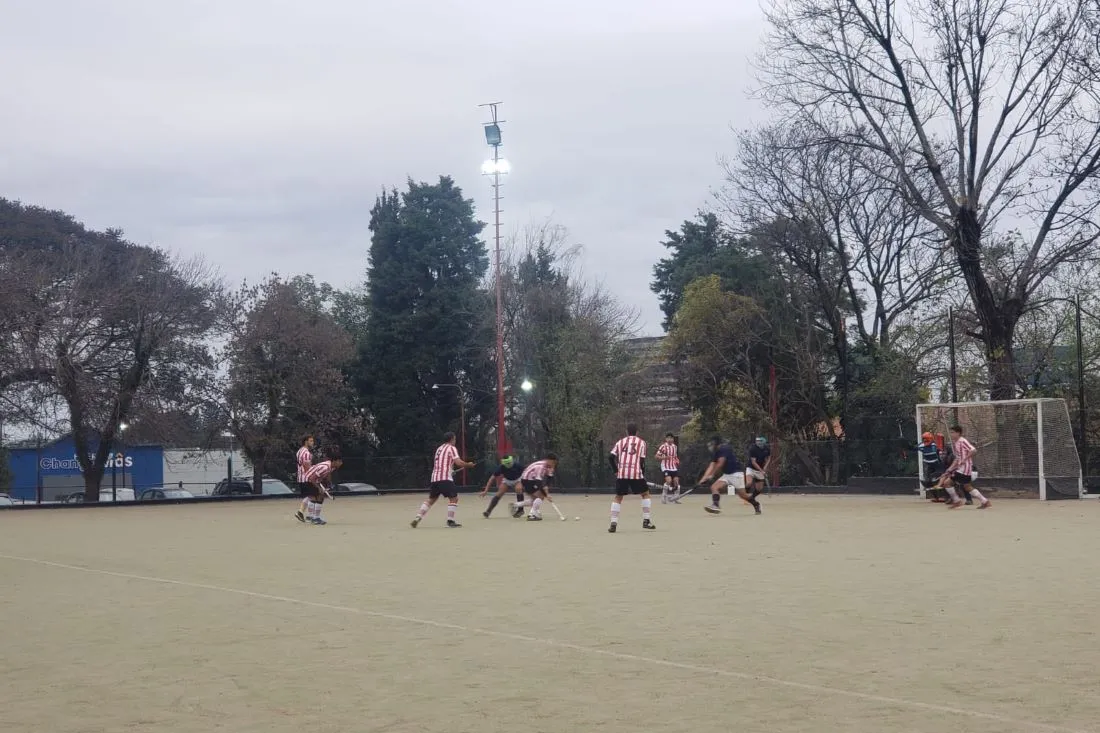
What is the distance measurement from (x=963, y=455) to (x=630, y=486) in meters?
Result: 9.17

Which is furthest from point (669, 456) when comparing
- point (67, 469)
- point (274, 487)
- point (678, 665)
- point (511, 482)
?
point (67, 469)

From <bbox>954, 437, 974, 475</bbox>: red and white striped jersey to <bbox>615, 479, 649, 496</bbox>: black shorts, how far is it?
27.8 ft

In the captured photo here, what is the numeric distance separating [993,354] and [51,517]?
28.2 metres

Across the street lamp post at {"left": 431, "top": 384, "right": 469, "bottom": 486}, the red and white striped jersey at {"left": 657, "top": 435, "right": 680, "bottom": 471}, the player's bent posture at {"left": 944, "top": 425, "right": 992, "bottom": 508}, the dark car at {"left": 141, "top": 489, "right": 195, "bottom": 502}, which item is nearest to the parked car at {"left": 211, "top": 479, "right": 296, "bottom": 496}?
the dark car at {"left": 141, "top": 489, "right": 195, "bottom": 502}

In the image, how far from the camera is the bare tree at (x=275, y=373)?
166 feet

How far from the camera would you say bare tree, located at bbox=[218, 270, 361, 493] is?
166ft

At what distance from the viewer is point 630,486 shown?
844 inches

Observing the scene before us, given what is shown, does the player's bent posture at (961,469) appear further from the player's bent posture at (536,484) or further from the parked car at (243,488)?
the parked car at (243,488)

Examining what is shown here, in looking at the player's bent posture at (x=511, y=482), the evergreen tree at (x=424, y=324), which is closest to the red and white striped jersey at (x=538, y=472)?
the player's bent posture at (x=511, y=482)

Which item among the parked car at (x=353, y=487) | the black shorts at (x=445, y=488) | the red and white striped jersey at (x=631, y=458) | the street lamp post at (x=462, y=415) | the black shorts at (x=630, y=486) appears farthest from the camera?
the street lamp post at (x=462, y=415)

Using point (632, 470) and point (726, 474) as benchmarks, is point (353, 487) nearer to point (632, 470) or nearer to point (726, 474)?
point (726, 474)

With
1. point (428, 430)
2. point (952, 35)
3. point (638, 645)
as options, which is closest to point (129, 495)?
point (428, 430)

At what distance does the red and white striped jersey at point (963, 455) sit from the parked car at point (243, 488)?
29.4 meters

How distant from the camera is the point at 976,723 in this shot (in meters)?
6.14
